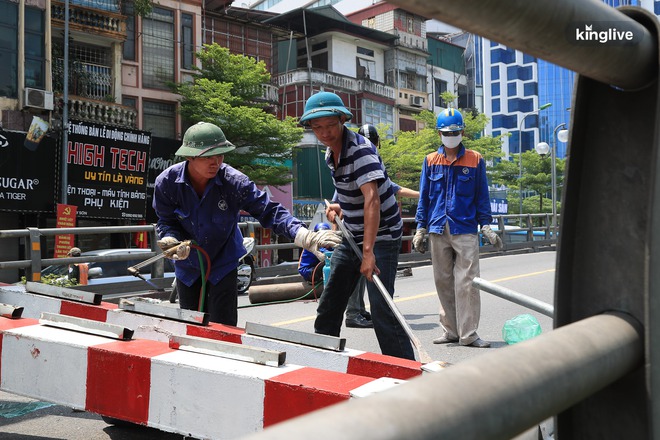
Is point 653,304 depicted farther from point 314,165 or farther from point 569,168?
point 314,165

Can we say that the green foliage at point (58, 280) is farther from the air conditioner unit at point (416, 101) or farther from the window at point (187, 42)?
the air conditioner unit at point (416, 101)

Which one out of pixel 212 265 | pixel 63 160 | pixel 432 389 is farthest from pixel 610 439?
pixel 63 160

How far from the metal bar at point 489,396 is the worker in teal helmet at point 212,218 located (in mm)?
3644

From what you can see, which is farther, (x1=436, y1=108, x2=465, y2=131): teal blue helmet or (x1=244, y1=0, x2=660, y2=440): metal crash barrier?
(x1=436, y1=108, x2=465, y2=131): teal blue helmet

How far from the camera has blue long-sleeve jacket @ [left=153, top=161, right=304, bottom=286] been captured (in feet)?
14.9

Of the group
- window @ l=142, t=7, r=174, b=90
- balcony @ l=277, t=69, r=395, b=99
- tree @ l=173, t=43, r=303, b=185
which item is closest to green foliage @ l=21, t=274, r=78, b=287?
tree @ l=173, t=43, r=303, b=185

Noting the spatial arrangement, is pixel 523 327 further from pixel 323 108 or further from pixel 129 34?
pixel 129 34

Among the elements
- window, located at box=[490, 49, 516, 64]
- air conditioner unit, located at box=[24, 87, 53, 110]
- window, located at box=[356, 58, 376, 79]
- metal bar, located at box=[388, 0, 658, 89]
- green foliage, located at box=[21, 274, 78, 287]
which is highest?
window, located at box=[490, 49, 516, 64]

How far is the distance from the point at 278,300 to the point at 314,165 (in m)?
28.8

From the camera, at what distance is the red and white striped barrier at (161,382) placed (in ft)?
7.98

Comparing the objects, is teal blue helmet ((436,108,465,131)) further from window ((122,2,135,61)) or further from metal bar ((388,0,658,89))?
window ((122,2,135,61))

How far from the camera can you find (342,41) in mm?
42625

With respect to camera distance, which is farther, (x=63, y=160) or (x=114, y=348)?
(x=63, y=160)

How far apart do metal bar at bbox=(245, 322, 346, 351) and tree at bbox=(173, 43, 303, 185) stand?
75.7 ft
